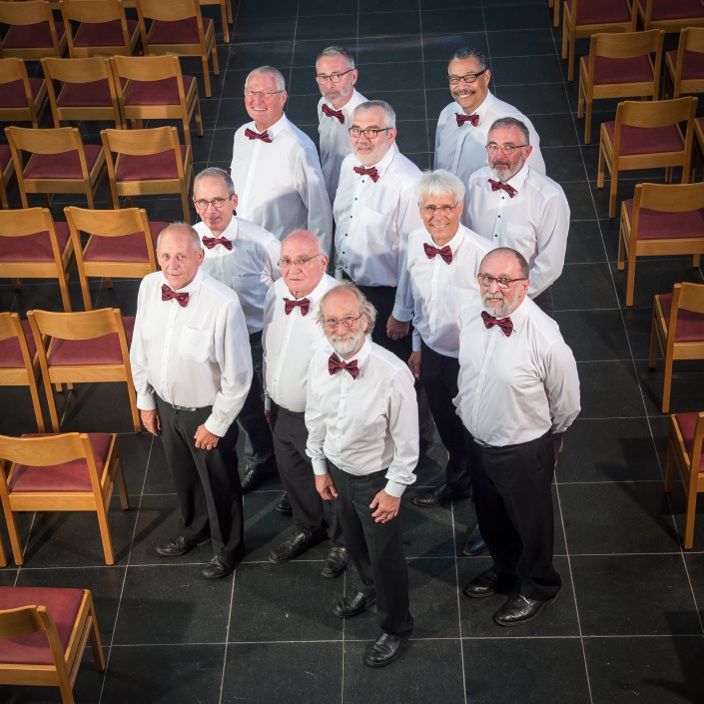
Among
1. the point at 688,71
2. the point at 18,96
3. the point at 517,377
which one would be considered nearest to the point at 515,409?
the point at 517,377

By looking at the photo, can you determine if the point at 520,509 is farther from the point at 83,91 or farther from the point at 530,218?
the point at 83,91

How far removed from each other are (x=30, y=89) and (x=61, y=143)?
1.23 metres

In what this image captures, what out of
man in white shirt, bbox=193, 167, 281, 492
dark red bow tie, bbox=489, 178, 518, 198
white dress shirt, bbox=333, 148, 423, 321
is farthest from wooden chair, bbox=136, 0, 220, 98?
→ dark red bow tie, bbox=489, 178, 518, 198

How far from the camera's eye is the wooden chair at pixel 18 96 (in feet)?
27.2

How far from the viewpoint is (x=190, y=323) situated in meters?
5.04

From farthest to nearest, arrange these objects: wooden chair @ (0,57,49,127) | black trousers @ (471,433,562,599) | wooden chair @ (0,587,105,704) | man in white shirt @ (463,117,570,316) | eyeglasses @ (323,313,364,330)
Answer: wooden chair @ (0,57,49,127)
man in white shirt @ (463,117,570,316)
black trousers @ (471,433,562,599)
wooden chair @ (0,587,105,704)
eyeglasses @ (323,313,364,330)

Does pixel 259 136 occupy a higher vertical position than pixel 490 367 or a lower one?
higher

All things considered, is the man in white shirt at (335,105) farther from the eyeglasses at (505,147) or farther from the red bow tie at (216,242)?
the red bow tie at (216,242)

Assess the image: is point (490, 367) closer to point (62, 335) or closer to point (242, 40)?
point (62, 335)

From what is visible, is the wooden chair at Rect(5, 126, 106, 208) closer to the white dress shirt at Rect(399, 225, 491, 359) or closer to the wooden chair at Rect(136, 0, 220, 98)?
the wooden chair at Rect(136, 0, 220, 98)

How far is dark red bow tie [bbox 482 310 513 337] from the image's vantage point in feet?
15.0

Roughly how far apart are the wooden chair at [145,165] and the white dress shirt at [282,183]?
127 cm

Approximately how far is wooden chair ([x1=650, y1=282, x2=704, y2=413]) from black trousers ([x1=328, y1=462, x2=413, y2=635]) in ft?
7.15

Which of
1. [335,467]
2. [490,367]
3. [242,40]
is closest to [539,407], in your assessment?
[490,367]
